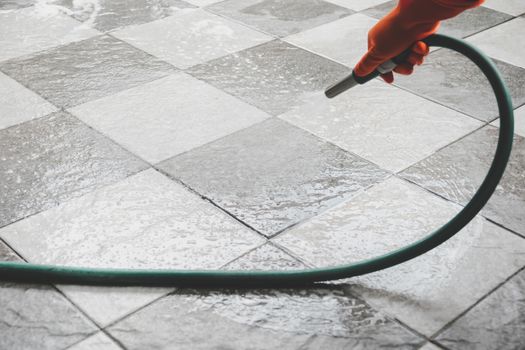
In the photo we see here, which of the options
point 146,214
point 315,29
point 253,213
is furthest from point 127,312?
point 315,29

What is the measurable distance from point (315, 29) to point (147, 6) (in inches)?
30.9

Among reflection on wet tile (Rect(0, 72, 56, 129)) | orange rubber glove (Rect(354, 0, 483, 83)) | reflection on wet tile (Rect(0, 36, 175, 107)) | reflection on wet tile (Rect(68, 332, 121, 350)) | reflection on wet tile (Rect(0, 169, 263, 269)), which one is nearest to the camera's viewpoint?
orange rubber glove (Rect(354, 0, 483, 83))

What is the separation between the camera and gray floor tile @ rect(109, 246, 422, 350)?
1.44 metres

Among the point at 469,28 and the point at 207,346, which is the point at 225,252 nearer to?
the point at 207,346

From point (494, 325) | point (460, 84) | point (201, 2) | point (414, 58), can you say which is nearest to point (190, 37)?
point (201, 2)

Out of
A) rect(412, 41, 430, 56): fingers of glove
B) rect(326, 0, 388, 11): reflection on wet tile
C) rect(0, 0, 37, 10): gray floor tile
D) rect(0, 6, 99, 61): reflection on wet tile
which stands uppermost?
rect(412, 41, 430, 56): fingers of glove


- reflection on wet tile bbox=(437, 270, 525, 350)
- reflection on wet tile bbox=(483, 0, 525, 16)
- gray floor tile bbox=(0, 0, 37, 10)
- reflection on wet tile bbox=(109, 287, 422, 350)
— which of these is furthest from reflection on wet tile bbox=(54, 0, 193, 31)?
reflection on wet tile bbox=(437, 270, 525, 350)

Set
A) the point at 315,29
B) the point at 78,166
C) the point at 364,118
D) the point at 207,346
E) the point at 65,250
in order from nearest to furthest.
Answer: the point at 207,346
the point at 65,250
the point at 78,166
the point at 364,118
the point at 315,29

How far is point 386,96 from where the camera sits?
7.99 feet

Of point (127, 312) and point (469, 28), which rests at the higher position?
point (469, 28)

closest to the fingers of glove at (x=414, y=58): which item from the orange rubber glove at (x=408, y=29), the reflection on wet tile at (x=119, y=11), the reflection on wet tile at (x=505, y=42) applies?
the orange rubber glove at (x=408, y=29)

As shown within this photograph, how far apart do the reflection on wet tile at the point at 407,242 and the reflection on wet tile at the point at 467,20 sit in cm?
129

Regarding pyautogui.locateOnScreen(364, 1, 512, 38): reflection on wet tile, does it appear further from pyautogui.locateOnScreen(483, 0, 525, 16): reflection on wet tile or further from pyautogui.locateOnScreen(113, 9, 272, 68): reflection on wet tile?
pyautogui.locateOnScreen(113, 9, 272, 68): reflection on wet tile

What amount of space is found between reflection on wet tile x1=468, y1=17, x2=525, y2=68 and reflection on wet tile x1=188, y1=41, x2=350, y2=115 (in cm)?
67
